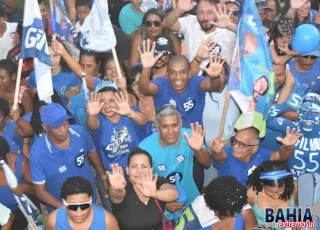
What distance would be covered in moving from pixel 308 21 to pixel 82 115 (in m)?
3.53

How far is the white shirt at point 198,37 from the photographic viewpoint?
7547 millimetres

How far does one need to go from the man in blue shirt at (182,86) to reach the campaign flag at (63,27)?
3.66 feet

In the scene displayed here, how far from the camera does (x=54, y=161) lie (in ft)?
19.7

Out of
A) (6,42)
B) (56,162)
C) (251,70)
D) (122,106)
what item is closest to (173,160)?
Result: (122,106)

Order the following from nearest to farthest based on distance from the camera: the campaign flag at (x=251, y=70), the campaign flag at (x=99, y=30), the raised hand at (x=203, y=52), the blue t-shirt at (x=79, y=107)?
the campaign flag at (x=251, y=70) < the blue t-shirt at (x=79, y=107) < the raised hand at (x=203, y=52) < the campaign flag at (x=99, y=30)

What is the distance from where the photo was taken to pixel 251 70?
6.33 metres

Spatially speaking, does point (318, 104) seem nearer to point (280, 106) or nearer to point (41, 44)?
point (280, 106)

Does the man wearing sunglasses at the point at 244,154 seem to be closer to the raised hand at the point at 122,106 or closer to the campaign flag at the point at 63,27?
the raised hand at the point at 122,106

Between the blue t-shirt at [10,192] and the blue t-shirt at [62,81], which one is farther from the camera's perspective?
the blue t-shirt at [62,81]

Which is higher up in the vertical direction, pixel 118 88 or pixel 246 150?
pixel 118 88

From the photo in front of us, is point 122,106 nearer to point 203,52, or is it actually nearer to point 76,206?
point 203,52

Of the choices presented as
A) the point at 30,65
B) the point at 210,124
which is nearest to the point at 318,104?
the point at 210,124

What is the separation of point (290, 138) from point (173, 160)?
1.07m

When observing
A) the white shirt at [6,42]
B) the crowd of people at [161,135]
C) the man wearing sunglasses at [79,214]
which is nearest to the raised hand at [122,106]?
the crowd of people at [161,135]
